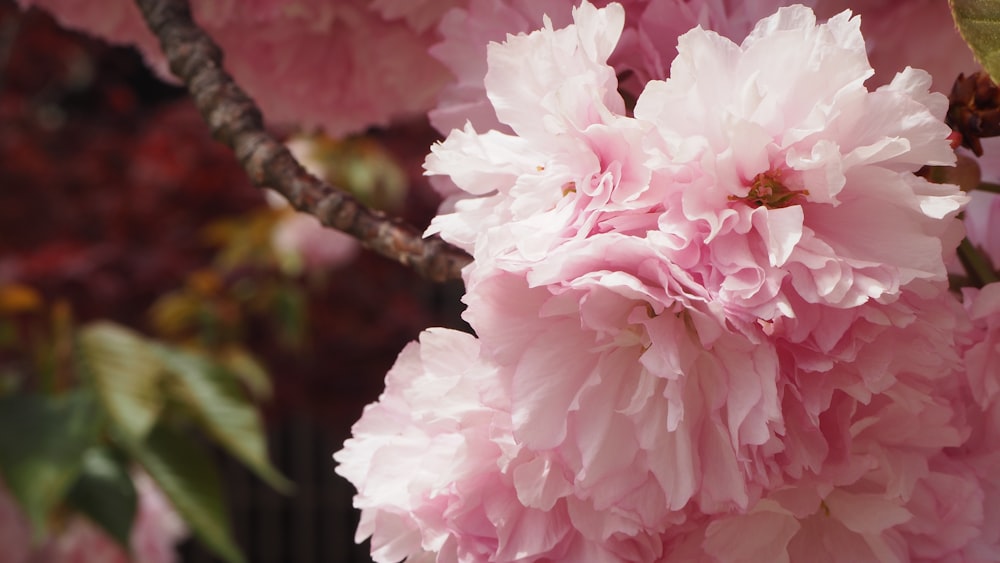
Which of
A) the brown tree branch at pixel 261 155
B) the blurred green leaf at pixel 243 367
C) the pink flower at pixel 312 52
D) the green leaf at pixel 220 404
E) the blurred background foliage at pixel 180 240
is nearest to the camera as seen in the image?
the brown tree branch at pixel 261 155

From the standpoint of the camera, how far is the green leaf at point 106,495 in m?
1.03

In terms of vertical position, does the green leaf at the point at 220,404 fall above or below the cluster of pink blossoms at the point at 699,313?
above

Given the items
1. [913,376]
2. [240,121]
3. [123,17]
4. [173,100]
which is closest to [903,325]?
[913,376]

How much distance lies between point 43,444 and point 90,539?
1.50 feet

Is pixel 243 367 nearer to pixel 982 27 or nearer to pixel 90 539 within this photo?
pixel 90 539

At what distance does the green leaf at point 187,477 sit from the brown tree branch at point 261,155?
1.55 feet

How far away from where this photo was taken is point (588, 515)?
13.0 inches

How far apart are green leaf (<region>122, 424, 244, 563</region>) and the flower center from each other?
673 millimetres

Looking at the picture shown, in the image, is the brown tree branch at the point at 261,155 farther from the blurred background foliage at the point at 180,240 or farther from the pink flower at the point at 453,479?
the blurred background foliage at the point at 180,240

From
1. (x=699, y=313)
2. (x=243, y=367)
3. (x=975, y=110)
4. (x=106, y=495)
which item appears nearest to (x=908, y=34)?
(x=975, y=110)

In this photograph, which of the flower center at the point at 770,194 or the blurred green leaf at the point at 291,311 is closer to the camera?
the flower center at the point at 770,194

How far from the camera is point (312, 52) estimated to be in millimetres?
598

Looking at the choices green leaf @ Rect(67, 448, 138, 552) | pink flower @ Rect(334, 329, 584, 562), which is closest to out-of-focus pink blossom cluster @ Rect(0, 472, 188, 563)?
green leaf @ Rect(67, 448, 138, 552)

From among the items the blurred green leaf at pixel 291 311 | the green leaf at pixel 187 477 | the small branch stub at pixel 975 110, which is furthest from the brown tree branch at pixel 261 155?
the blurred green leaf at pixel 291 311
